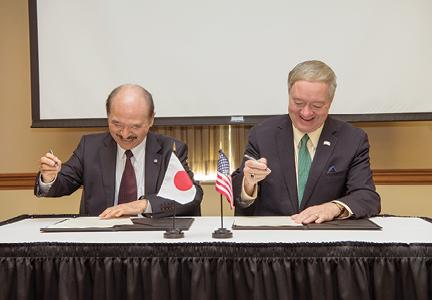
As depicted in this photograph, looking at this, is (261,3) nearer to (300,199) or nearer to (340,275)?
(300,199)

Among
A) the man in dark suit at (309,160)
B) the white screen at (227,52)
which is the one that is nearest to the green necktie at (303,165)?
the man in dark suit at (309,160)

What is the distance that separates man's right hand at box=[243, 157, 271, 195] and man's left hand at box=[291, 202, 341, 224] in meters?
0.23

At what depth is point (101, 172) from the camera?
2799mm

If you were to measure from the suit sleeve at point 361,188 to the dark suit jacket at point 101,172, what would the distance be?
0.76 m

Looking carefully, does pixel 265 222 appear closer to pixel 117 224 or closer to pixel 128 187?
pixel 117 224

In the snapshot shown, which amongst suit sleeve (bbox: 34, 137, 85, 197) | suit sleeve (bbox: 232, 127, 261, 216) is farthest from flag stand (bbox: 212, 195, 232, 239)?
suit sleeve (bbox: 34, 137, 85, 197)

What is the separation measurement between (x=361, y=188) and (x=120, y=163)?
48.6 inches

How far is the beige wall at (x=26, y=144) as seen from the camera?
163 inches

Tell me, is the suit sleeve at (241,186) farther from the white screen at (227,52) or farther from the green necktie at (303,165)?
the white screen at (227,52)

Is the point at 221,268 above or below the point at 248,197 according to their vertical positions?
below

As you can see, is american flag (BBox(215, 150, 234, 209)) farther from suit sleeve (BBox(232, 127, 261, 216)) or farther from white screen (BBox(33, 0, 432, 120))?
white screen (BBox(33, 0, 432, 120))

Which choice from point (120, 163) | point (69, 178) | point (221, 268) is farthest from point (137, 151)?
point (221, 268)

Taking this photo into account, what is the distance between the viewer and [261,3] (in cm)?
393

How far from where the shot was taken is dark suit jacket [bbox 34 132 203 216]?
277 centimetres
